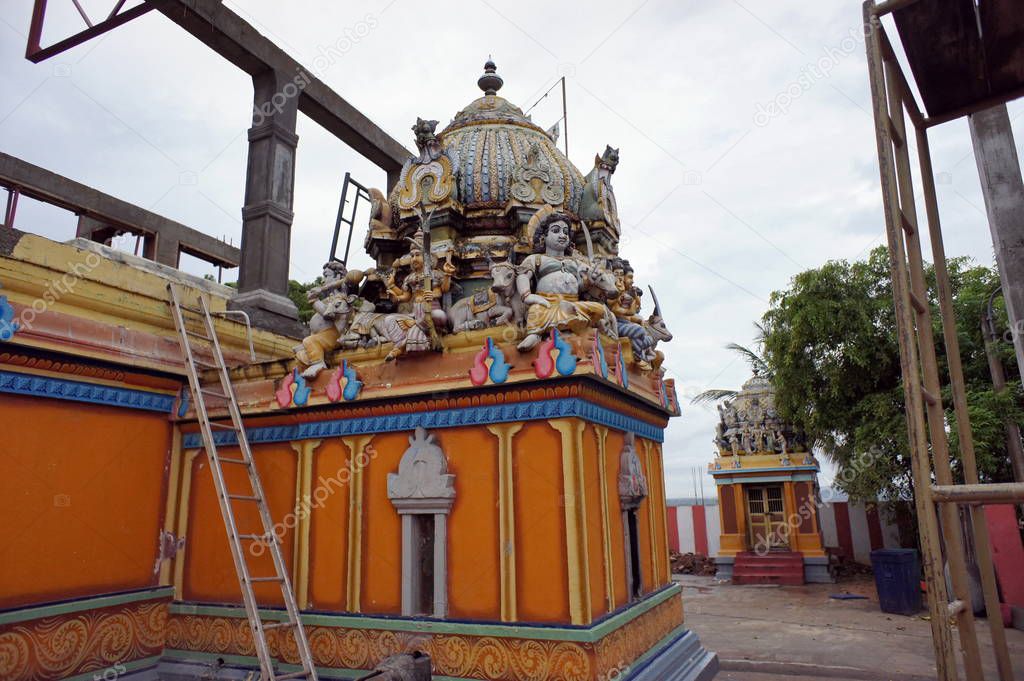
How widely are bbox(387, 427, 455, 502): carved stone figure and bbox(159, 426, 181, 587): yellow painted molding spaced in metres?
3.47

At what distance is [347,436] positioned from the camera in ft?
25.1

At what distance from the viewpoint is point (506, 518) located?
21.4 ft

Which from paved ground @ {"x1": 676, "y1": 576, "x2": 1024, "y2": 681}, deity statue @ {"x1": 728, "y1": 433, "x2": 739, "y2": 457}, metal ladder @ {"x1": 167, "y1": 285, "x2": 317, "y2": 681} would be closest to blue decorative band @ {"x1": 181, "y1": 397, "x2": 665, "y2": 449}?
metal ladder @ {"x1": 167, "y1": 285, "x2": 317, "y2": 681}

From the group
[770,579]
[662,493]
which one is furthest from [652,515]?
[770,579]

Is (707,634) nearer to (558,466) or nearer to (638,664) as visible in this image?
(638,664)

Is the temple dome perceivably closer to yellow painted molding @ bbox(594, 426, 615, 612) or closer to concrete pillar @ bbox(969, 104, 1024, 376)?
yellow painted molding @ bbox(594, 426, 615, 612)

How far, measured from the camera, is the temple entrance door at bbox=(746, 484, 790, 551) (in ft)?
71.6

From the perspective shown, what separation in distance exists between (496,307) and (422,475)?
6.60 ft

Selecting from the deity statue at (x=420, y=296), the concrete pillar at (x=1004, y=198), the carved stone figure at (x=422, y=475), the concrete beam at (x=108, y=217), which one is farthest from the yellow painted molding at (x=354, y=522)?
the concrete beam at (x=108, y=217)

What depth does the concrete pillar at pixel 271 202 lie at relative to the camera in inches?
470

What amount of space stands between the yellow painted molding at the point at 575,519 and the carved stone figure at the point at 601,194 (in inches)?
178

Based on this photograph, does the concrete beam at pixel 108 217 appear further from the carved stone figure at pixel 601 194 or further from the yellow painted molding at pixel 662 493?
the yellow painted molding at pixel 662 493

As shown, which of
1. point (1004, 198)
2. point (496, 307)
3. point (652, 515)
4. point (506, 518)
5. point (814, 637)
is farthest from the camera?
point (814, 637)

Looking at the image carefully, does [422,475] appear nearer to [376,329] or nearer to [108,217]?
[376,329]
